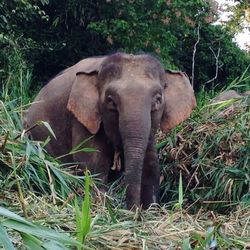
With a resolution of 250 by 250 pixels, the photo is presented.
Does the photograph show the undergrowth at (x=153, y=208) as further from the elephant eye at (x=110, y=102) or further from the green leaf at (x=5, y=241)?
the elephant eye at (x=110, y=102)

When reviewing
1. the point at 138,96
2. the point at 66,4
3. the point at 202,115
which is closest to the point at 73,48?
the point at 66,4

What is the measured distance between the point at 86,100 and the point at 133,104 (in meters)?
0.59

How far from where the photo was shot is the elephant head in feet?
20.8

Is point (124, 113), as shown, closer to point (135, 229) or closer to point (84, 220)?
point (135, 229)

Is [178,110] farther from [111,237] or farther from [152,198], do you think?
[111,237]

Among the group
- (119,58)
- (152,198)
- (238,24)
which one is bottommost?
(238,24)

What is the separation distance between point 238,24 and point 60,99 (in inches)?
703

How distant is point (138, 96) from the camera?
6.46 meters

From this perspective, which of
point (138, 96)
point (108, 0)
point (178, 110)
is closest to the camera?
point (138, 96)

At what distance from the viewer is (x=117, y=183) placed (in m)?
6.97

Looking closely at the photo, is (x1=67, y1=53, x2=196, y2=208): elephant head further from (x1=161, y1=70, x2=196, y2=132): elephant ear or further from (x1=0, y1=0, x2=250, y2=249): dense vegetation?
(x1=0, y1=0, x2=250, y2=249): dense vegetation

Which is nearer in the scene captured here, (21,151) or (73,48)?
(21,151)

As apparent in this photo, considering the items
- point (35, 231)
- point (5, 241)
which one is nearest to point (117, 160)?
point (35, 231)

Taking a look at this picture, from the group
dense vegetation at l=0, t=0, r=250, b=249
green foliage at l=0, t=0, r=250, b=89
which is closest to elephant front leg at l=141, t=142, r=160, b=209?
dense vegetation at l=0, t=0, r=250, b=249
